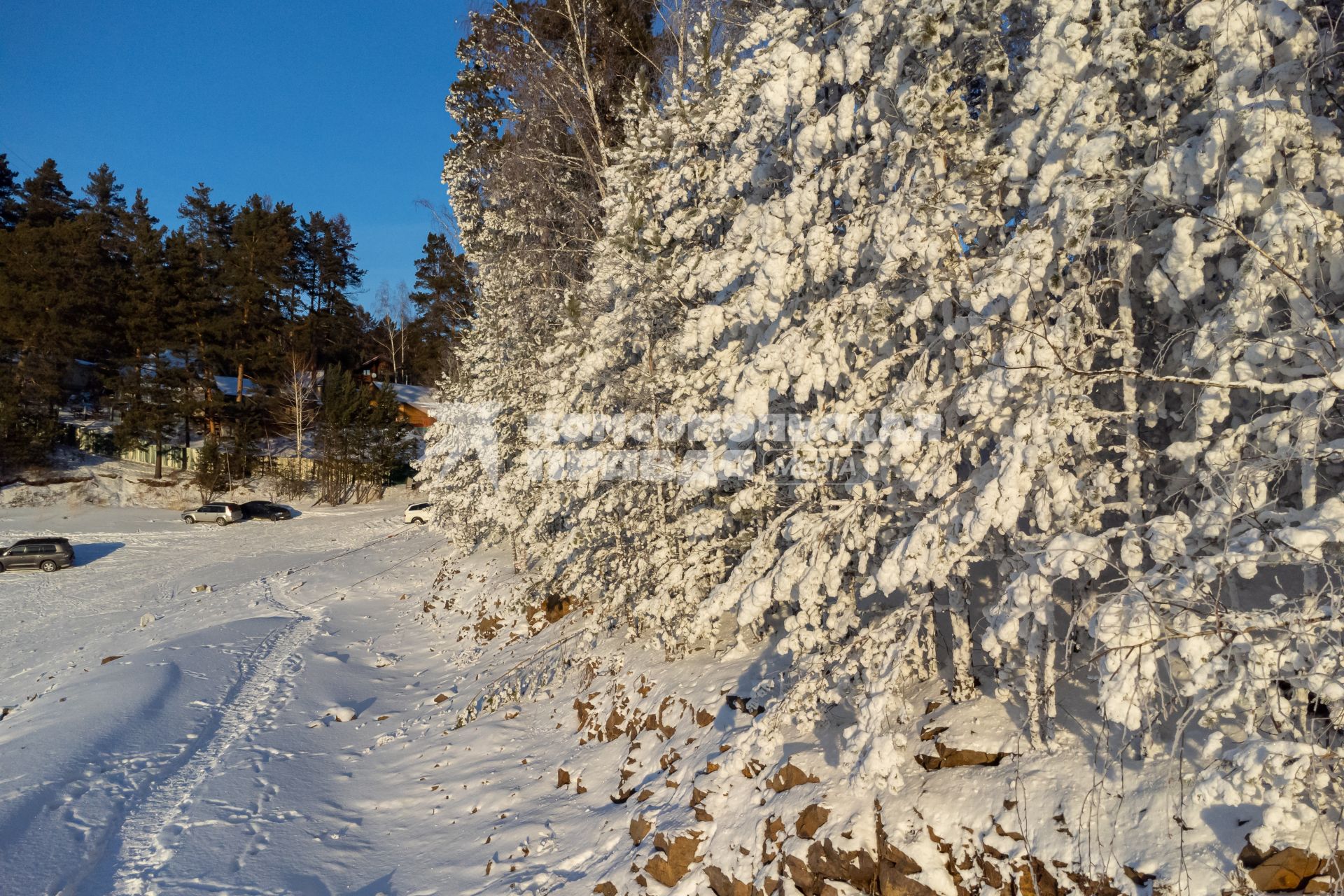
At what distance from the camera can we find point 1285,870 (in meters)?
3.34

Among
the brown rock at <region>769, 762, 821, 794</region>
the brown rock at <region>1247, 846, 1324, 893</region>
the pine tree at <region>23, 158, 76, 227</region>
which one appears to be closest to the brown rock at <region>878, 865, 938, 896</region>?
the brown rock at <region>769, 762, 821, 794</region>

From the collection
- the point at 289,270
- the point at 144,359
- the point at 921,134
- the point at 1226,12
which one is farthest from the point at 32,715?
the point at 289,270

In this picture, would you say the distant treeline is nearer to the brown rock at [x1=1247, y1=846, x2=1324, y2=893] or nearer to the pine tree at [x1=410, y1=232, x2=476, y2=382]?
the pine tree at [x1=410, y1=232, x2=476, y2=382]

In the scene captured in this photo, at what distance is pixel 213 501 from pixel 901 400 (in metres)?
38.2

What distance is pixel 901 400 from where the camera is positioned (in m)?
4.56

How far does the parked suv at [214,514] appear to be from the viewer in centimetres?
3108

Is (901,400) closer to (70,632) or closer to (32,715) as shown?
(32,715)

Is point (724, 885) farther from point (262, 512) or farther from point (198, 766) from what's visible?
point (262, 512)

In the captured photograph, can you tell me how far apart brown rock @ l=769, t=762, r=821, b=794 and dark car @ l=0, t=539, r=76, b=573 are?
29.6m

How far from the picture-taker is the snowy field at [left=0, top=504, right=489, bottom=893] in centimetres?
758

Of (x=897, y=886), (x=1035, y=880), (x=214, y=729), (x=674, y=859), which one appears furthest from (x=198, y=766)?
(x=1035, y=880)

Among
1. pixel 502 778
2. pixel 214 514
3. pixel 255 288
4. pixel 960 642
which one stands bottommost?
pixel 502 778

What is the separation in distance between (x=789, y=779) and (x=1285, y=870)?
3.32 m

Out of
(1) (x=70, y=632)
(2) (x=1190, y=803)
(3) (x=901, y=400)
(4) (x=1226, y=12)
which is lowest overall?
(1) (x=70, y=632)
